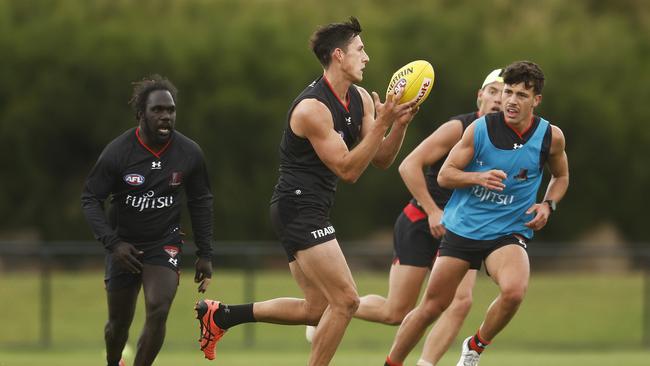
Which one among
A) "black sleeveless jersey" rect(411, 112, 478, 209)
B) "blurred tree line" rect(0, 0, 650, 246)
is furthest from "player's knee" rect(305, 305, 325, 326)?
"blurred tree line" rect(0, 0, 650, 246)

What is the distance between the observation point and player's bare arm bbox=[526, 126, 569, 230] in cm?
900

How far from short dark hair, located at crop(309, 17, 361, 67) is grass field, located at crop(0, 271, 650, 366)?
7.87 meters

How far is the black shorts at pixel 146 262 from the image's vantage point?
927cm

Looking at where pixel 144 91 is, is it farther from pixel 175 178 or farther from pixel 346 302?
pixel 346 302

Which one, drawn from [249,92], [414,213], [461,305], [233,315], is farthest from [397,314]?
[249,92]

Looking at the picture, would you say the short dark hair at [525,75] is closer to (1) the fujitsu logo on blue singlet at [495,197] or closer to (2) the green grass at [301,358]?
(1) the fujitsu logo on blue singlet at [495,197]

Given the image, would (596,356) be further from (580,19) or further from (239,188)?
(580,19)

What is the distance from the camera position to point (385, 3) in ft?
93.4

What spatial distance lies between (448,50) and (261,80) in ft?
13.9

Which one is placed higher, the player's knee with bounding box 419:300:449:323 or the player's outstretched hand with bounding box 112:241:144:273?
the player's outstretched hand with bounding box 112:241:144:273

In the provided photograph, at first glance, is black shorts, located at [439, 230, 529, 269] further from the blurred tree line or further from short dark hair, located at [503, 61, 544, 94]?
the blurred tree line

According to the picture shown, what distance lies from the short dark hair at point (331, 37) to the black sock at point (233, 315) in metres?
1.97

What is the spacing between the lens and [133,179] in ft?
30.3

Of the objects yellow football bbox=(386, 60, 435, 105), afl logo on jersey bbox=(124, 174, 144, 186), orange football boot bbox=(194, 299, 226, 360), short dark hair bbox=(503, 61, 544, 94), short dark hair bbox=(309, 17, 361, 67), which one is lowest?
orange football boot bbox=(194, 299, 226, 360)
